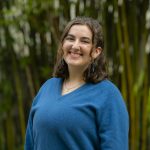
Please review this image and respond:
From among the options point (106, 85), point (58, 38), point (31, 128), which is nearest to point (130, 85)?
point (58, 38)

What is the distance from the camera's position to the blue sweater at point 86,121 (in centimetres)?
158

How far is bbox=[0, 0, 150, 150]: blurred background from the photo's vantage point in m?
3.28

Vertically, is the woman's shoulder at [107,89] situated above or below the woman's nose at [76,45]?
below

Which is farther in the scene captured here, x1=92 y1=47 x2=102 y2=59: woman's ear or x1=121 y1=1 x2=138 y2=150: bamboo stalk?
x1=121 y1=1 x2=138 y2=150: bamboo stalk

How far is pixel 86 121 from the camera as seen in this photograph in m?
1.59

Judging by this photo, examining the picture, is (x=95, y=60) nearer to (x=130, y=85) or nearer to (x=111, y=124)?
(x=111, y=124)

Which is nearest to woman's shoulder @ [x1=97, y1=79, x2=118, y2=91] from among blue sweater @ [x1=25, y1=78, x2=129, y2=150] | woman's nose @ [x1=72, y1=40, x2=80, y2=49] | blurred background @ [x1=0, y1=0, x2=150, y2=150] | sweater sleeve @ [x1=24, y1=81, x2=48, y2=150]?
blue sweater @ [x1=25, y1=78, x2=129, y2=150]

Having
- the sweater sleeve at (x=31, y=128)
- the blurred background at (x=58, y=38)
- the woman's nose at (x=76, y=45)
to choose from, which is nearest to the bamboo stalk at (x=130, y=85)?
the blurred background at (x=58, y=38)

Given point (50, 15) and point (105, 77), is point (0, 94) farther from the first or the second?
point (105, 77)

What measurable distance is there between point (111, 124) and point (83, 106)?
11cm

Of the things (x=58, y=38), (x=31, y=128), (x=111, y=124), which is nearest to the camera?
(x=111, y=124)

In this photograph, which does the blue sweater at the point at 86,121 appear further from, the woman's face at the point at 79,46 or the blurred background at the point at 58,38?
the blurred background at the point at 58,38

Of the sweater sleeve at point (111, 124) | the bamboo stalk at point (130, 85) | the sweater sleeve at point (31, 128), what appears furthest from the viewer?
the bamboo stalk at point (130, 85)

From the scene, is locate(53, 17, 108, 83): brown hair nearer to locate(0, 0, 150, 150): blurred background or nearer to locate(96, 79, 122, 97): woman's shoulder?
locate(96, 79, 122, 97): woman's shoulder
